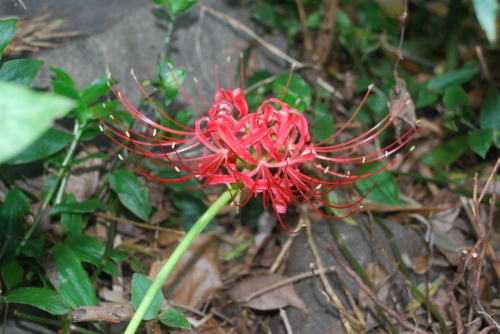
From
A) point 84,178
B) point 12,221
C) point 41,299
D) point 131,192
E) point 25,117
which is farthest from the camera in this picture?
point 84,178

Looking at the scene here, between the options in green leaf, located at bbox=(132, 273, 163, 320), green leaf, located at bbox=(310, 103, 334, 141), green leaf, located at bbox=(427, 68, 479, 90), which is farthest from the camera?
green leaf, located at bbox=(427, 68, 479, 90)

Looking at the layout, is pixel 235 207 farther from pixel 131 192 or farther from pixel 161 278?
pixel 161 278

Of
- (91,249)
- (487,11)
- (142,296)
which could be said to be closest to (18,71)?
(91,249)

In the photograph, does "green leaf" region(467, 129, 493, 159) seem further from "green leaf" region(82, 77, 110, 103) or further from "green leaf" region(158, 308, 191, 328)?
"green leaf" region(82, 77, 110, 103)

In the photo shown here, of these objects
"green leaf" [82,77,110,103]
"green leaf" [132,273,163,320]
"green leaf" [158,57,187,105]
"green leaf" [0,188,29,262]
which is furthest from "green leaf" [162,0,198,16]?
"green leaf" [132,273,163,320]

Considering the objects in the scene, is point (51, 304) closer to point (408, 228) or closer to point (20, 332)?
point (20, 332)

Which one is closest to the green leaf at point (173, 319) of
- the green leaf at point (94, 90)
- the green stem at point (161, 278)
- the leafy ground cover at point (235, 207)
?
the leafy ground cover at point (235, 207)

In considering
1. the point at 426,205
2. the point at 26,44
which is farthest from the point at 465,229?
the point at 26,44
